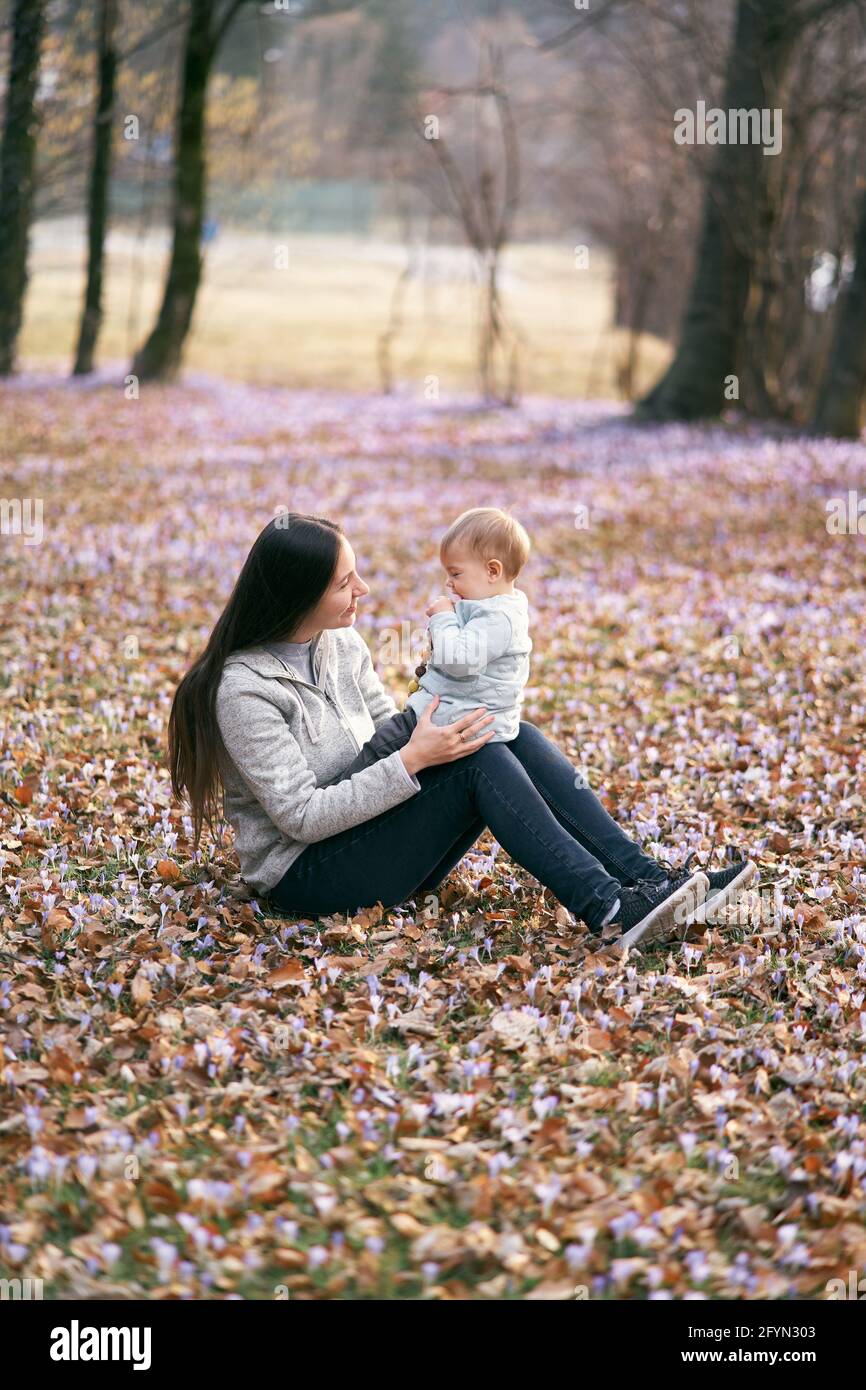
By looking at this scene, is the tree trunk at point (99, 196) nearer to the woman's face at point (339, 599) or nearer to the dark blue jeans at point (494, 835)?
the woman's face at point (339, 599)

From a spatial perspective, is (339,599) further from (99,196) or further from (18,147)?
(99,196)

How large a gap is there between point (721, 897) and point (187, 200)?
19700mm

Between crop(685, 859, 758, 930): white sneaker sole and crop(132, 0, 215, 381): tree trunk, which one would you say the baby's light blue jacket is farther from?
crop(132, 0, 215, 381): tree trunk

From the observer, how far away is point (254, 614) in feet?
15.5

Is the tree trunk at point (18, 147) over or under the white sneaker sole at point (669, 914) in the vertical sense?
over

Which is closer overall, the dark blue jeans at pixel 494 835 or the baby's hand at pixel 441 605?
the dark blue jeans at pixel 494 835

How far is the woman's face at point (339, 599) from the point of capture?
4695mm

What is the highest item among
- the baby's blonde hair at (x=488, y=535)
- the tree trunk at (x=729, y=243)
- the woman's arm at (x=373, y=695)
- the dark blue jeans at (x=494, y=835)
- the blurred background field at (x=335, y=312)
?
the blurred background field at (x=335, y=312)

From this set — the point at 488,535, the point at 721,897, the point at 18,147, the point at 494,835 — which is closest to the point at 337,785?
the point at 494,835

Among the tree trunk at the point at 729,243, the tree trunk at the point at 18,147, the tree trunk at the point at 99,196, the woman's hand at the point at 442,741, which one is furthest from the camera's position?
the tree trunk at the point at 99,196

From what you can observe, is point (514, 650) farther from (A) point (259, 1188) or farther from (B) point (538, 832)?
(A) point (259, 1188)

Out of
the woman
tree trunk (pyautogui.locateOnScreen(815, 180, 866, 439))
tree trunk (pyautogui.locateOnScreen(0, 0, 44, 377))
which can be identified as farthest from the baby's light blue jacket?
tree trunk (pyautogui.locateOnScreen(815, 180, 866, 439))

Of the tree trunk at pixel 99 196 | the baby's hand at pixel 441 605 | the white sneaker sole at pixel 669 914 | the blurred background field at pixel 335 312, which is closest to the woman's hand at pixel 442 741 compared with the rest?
the baby's hand at pixel 441 605
